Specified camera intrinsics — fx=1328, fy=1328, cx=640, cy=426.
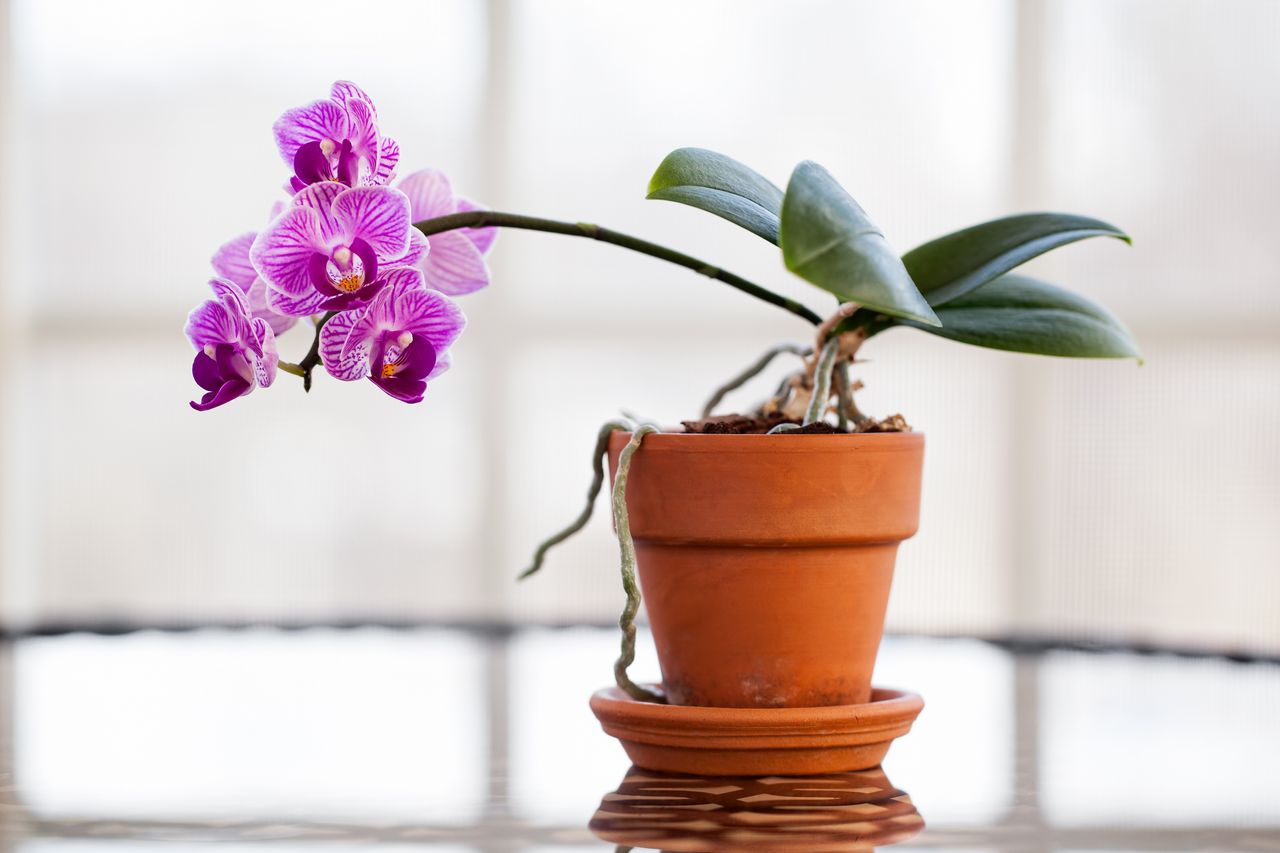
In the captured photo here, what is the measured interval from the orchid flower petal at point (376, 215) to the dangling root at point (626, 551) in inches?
6.3

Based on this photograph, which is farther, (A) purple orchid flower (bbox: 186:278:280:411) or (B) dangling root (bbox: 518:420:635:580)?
(B) dangling root (bbox: 518:420:635:580)

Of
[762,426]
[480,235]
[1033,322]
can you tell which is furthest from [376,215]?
[1033,322]

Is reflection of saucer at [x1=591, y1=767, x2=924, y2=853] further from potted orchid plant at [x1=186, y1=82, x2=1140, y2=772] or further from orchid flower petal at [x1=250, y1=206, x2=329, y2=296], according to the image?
orchid flower petal at [x1=250, y1=206, x2=329, y2=296]

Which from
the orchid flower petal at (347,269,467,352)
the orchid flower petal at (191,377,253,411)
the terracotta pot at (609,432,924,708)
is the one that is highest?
the orchid flower petal at (347,269,467,352)

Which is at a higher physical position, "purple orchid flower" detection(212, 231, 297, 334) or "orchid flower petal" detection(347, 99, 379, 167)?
"orchid flower petal" detection(347, 99, 379, 167)

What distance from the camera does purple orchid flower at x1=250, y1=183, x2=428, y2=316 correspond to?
64 cm

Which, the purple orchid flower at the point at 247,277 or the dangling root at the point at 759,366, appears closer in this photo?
the purple orchid flower at the point at 247,277

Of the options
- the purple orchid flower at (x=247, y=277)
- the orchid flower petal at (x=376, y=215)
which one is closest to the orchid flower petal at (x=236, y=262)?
the purple orchid flower at (x=247, y=277)

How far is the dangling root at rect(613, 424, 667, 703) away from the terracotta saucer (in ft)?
0.08

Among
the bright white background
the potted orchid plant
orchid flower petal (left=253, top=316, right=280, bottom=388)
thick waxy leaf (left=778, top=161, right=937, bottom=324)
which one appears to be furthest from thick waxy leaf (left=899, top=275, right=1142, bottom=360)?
the bright white background

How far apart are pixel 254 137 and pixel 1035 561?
133 cm

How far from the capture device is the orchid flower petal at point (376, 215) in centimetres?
65

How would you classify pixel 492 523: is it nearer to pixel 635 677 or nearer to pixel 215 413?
pixel 215 413

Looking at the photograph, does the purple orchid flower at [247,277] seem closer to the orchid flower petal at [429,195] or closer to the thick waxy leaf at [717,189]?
the orchid flower petal at [429,195]
